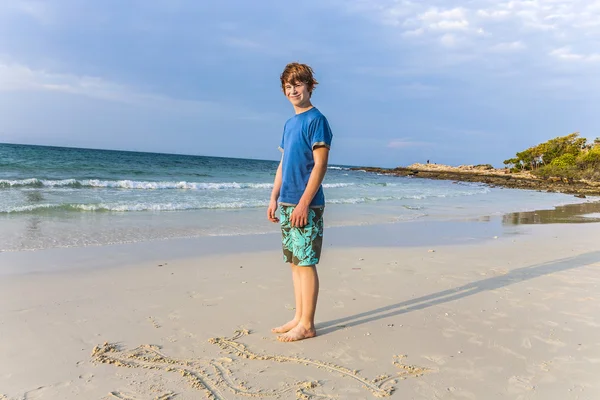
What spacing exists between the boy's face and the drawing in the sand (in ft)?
5.81

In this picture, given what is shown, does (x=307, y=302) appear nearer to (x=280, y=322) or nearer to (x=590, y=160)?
(x=280, y=322)

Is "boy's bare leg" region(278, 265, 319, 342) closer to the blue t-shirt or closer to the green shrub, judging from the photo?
the blue t-shirt

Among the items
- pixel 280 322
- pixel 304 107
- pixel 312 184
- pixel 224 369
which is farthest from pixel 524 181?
pixel 224 369

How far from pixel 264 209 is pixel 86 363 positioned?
1017 centimetres

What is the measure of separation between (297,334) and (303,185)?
108cm

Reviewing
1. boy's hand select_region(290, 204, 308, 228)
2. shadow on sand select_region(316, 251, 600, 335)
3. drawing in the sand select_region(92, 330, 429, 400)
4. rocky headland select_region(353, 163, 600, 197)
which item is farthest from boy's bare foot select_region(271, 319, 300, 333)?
rocky headland select_region(353, 163, 600, 197)

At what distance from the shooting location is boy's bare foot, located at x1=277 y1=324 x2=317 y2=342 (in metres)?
3.15

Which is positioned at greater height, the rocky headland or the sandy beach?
the rocky headland

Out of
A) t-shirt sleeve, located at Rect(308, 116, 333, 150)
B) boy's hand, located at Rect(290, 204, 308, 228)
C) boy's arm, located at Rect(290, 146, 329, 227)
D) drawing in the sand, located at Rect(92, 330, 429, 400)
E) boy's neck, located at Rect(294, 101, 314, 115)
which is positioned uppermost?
boy's neck, located at Rect(294, 101, 314, 115)

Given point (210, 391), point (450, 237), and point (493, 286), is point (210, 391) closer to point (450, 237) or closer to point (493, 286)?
point (493, 286)

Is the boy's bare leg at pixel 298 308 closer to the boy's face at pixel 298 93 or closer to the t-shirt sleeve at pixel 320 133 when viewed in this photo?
the t-shirt sleeve at pixel 320 133

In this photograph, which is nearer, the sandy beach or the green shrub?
the sandy beach

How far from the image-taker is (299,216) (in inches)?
122

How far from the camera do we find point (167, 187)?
66.3ft
